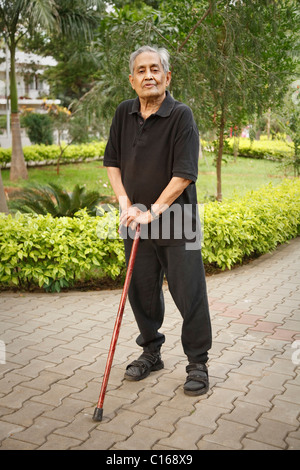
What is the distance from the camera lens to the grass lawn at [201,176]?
1525cm

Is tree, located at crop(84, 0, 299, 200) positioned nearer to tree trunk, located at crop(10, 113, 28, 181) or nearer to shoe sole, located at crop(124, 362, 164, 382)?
shoe sole, located at crop(124, 362, 164, 382)

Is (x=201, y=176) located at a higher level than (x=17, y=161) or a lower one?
lower

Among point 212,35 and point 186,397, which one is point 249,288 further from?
point 212,35

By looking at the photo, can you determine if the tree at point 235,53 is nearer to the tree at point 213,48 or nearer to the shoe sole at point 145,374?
the tree at point 213,48

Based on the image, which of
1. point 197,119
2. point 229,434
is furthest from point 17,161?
point 229,434

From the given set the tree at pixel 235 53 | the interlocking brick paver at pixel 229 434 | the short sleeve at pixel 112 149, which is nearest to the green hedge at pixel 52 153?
the tree at pixel 235 53

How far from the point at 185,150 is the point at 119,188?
519 mm

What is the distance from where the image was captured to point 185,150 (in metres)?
3.21

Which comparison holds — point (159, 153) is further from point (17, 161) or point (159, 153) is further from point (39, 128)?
point (39, 128)

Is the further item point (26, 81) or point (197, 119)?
point (26, 81)

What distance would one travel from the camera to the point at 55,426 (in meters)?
3.02

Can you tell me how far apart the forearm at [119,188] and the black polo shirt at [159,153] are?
0.03 m
